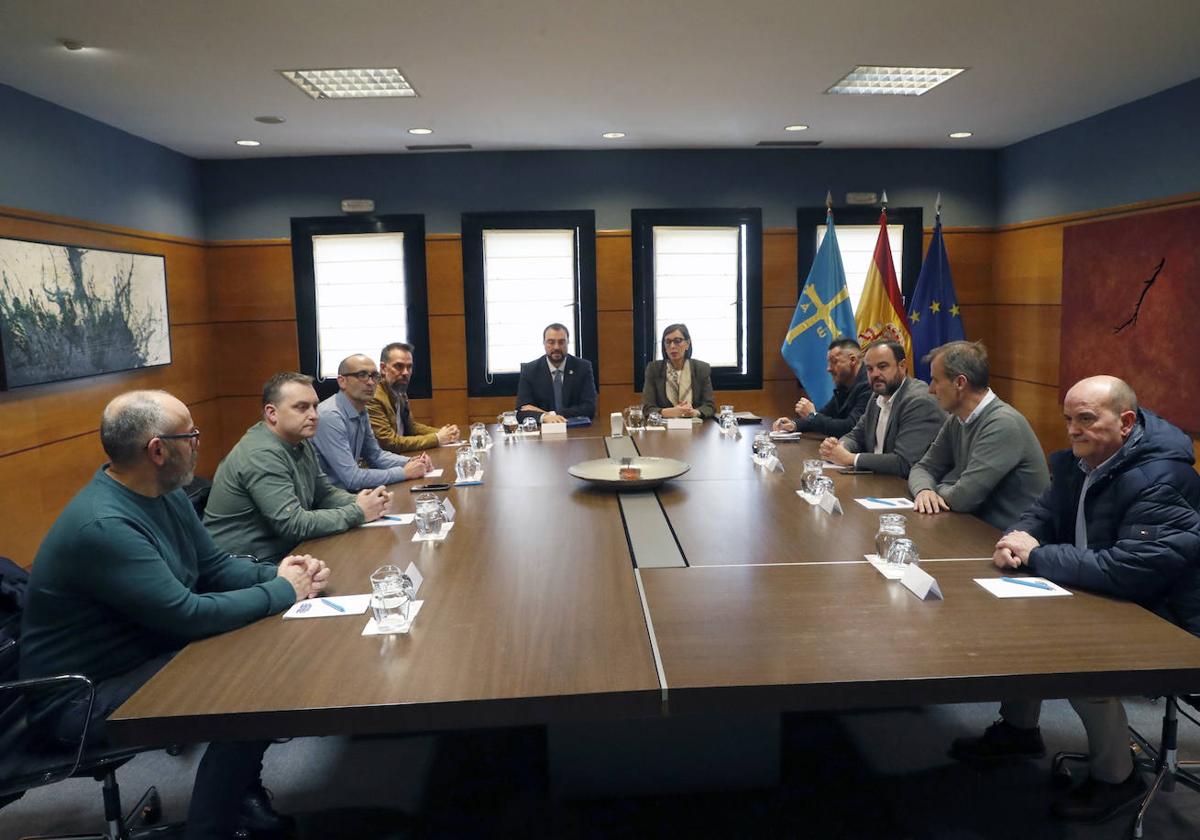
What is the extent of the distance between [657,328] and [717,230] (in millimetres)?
1000

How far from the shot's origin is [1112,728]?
2494 mm

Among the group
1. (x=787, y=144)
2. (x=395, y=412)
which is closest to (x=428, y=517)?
(x=395, y=412)

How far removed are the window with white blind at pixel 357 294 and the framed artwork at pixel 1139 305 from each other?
534 centimetres

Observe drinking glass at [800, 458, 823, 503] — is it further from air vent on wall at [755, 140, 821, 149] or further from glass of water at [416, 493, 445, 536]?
air vent on wall at [755, 140, 821, 149]

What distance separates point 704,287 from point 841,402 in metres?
2.55

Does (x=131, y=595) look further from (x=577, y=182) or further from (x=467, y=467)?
(x=577, y=182)

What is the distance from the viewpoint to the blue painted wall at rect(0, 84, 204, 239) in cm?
475

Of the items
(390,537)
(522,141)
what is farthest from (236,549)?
(522,141)

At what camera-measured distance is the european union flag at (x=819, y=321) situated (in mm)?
7125

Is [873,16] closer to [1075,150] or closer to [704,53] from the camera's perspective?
[704,53]

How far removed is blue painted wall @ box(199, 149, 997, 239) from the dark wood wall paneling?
0.27 m

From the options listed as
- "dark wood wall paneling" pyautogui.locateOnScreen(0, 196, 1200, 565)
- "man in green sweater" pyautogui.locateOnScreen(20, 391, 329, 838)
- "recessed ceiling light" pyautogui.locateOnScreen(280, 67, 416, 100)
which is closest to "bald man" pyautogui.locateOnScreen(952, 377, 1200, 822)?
"man in green sweater" pyautogui.locateOnScreen(20, 391, 329, 838)

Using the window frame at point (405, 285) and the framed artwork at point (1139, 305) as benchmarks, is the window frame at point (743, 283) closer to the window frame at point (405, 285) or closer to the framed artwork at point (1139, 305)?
the window frame at point (405, 285)

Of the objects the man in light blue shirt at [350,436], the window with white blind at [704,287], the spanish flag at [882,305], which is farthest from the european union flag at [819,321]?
the man in light blue shirt at [350,436]
